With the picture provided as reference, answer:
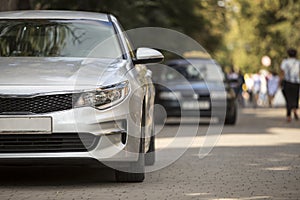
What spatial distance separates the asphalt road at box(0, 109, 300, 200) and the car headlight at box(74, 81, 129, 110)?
0.82m

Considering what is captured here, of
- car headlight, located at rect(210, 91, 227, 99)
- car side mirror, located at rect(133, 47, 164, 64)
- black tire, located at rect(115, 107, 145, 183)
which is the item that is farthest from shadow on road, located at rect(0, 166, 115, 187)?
car headlight, located at rect(210, 91, 227, 99)

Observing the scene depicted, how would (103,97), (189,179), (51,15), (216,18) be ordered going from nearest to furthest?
1. (103,97)
2. (189,179)
3. (51,15)
4. (216,18)

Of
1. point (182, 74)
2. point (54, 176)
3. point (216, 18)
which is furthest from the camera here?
point (216, 18)

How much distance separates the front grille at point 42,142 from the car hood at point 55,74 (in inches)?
16.6

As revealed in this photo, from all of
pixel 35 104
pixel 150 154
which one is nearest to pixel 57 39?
pixel 35 104

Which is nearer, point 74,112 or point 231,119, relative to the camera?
point 74,112

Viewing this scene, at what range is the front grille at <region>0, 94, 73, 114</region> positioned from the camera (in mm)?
8227

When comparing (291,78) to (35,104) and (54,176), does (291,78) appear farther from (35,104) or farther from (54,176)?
(35,104)

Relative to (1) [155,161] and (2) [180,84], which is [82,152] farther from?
(2) [180,84]

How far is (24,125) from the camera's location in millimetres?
8172

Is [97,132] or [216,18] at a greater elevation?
[97,132]

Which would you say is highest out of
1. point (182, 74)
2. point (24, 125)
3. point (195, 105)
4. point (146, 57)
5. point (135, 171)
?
point (146, 57)

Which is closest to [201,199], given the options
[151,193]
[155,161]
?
[151,193]

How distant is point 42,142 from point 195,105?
13920 mm
